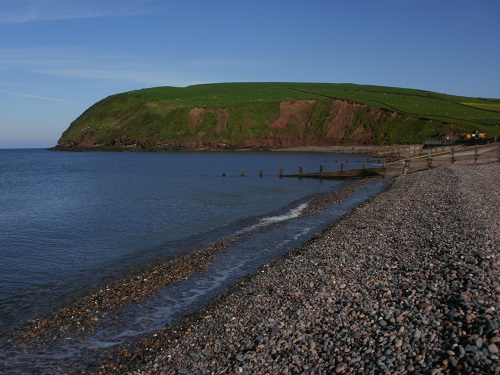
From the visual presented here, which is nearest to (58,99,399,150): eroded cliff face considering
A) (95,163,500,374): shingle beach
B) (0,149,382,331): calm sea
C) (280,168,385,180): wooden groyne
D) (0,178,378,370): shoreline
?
(280,168,385,180): wooden groyne

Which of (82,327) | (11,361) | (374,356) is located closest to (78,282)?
(82,327)

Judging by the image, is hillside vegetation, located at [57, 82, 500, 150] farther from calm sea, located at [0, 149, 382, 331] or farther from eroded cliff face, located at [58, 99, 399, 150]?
calm sea, located at [0, 149, 382, 331]

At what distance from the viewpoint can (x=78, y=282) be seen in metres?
16.1

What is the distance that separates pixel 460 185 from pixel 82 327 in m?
25.4

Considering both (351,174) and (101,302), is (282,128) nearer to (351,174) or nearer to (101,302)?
(351,174)

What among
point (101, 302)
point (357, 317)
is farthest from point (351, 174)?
point (357, 317)

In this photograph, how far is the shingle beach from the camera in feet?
25.5

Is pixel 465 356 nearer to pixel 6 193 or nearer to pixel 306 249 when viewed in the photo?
pixel 306 249

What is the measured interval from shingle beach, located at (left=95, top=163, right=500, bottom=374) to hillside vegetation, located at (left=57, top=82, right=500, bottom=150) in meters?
98.0

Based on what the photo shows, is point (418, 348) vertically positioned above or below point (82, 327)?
above

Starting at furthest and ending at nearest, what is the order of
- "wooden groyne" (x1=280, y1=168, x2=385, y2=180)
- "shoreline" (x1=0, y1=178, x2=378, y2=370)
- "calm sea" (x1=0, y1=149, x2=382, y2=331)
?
"wooden groyne" (x1=280, y1=168, x2=385, y2=180) → "calm sea" (x1=0, y1=149, x2=382, y2=331) → "shoreline" (x1=0, y1=178, x2=378, y2=370)

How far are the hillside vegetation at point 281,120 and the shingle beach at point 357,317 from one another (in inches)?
3857

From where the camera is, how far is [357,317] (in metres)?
9.67

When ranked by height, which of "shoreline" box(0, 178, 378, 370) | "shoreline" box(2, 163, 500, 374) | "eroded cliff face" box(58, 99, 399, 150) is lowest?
"shoreline" box(0, 178, 378, 370)
